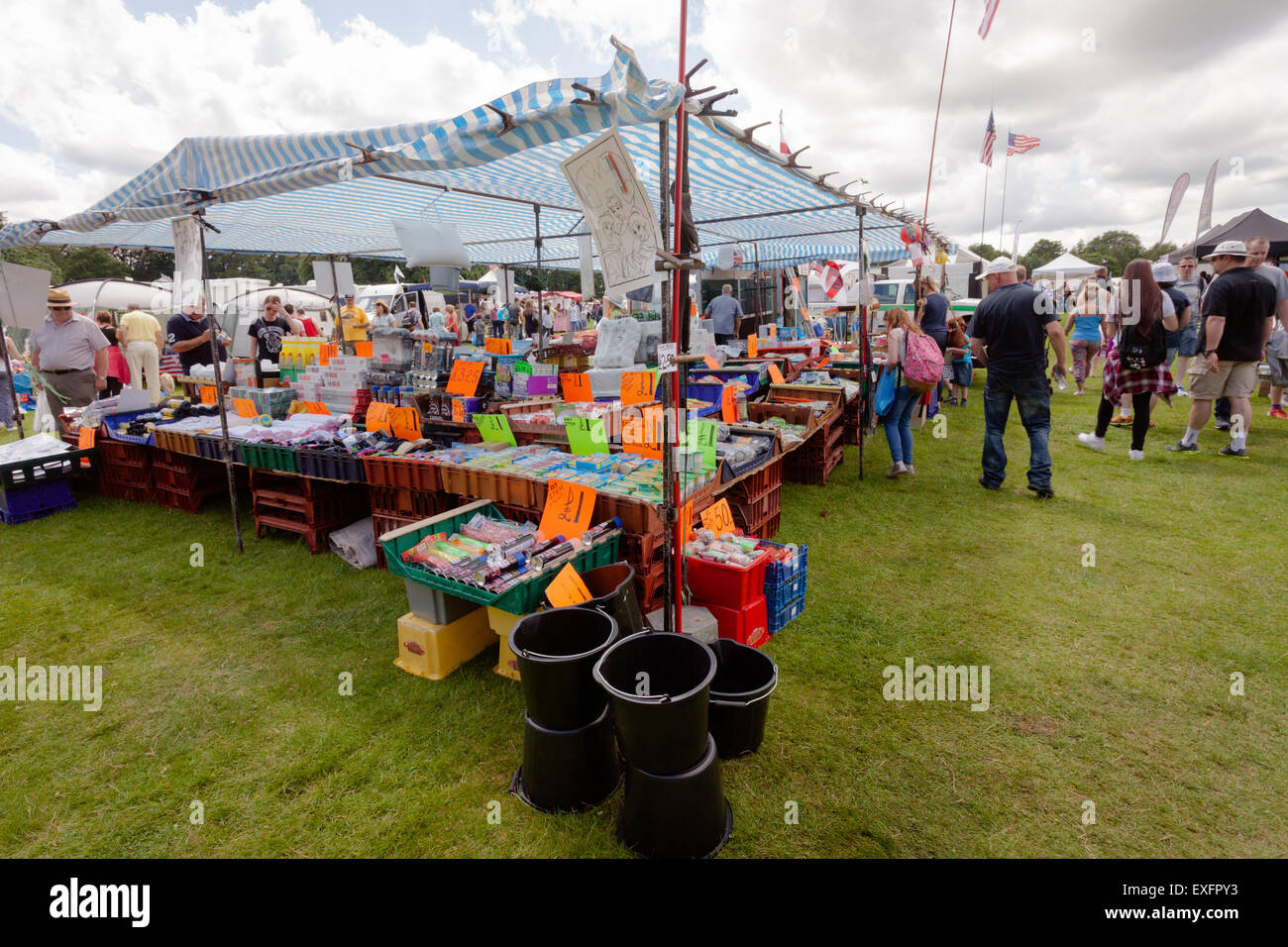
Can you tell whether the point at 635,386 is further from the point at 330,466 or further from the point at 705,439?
the point at 330,466

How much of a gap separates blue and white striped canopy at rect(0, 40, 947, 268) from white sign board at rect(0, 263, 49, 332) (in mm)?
413

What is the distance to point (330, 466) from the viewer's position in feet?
15.3

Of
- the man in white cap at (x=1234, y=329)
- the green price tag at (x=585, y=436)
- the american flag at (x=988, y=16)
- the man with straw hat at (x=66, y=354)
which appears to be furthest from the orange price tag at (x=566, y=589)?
the american flag at (x=988, y=16)

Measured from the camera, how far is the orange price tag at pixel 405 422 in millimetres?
4871

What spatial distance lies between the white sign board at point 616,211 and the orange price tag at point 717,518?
1730 millimetres

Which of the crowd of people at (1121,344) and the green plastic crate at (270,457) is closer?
the green plastic crate at (270,457)

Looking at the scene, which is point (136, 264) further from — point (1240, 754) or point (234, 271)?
point (1240, 754)

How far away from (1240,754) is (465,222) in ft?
33.8

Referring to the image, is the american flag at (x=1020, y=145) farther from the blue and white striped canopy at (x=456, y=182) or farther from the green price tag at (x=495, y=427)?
the green price tag at (x=495, y=427)

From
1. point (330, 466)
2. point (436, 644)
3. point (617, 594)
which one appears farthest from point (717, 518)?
point (330, 466)

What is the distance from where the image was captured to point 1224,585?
406 centimetres

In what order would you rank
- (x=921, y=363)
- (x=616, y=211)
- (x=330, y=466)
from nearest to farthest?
(x=616, y=211) < (x=330, y=466) < (x=921, y=363)

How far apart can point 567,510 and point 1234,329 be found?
281 inches
